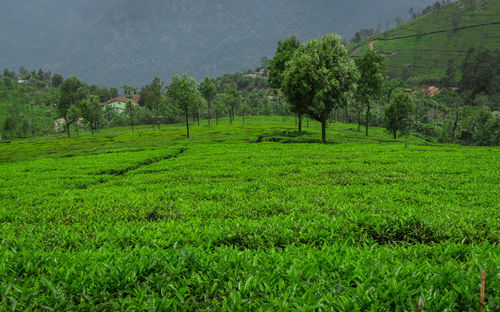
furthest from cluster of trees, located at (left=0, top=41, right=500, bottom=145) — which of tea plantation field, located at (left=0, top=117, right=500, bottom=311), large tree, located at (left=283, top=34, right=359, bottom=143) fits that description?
tea plantation field, located at (left=0, top=117, right=500, bottom=311)

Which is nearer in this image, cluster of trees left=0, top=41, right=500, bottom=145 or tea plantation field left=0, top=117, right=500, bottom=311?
tea plantation field left=0, top=117, right=500, bottom=311

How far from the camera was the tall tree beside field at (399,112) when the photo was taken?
59.1 m

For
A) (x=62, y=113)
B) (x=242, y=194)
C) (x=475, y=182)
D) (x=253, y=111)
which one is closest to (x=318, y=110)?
(x=475, y=182)

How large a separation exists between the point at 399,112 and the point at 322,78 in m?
32.8

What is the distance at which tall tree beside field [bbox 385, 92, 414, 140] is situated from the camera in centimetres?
5912

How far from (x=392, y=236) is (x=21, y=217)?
39.6 ft

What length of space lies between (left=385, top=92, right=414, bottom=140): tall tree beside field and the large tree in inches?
1033

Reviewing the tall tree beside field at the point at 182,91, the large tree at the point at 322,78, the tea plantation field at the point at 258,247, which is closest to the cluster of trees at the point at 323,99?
the tall tree beside field at the point at 182,91

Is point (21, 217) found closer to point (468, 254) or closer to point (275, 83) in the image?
point (468, 254)

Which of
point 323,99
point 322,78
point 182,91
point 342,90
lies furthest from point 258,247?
point 182,91

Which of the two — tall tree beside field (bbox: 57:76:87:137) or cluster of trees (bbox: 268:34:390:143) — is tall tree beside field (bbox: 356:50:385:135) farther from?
tall tree beside field (bbox: 57:76:87:137)

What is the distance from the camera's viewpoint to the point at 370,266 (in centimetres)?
418

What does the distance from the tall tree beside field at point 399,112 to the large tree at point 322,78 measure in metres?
26.2

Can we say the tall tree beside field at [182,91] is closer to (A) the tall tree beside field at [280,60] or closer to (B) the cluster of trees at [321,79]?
(A) the tall tree beside field at [280,60]
